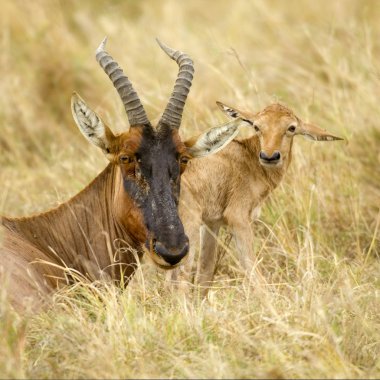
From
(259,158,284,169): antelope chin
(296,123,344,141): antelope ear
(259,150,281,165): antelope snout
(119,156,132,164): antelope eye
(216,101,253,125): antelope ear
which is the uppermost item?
(216,101,253,125): antelope ear

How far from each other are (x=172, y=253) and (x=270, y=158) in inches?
73.3

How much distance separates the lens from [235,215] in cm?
912

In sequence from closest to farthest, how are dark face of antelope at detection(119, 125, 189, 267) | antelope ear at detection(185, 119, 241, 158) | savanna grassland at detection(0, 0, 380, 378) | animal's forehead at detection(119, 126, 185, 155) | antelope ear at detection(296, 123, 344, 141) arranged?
savanna grassland at detection(0, 0, 380, 378) → dark face of antelope at detection(119, 125, 189, 267) → animal's forehead at detection(119, 126, 185, 155) → antelope ear at detection(185, 119, 241, 158) → antelope ear at detection(296, 123, 344, 141)

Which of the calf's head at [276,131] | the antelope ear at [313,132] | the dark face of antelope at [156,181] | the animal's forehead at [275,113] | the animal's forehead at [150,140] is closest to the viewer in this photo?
the dark face of antelope at [156,181]

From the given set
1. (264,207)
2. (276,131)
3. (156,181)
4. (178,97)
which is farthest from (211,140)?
(264,207)

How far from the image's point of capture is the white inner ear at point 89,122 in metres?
7.96

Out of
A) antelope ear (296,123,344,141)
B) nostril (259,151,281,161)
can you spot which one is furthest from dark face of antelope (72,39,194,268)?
antelope ear (296,123,344,141)

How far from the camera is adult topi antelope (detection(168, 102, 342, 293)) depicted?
8.91 metres

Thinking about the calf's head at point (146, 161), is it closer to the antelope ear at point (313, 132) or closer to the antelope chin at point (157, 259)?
the antelope chin at point (157, 259)

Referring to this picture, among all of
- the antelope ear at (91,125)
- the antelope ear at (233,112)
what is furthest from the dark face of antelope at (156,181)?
the antelope ear at (233,112)

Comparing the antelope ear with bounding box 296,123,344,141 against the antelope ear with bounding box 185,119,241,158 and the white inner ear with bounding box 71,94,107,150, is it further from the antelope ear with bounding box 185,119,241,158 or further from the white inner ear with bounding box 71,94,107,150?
the white inner ear with bounding box 71,94,107,150

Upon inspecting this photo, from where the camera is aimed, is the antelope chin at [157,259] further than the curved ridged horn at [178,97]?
No

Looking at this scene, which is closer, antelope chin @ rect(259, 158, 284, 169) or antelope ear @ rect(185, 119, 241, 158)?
antelope ear @ rect(185, 119, 241, 158)

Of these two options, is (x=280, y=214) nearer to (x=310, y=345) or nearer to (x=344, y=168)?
(x=344, y=168)
